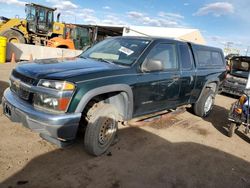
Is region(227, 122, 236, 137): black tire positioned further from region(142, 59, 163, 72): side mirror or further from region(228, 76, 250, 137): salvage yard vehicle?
region(142, 59, 163, 72): side mirror

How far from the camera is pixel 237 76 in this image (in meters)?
11.2

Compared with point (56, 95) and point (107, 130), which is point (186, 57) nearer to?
point (107, 130)

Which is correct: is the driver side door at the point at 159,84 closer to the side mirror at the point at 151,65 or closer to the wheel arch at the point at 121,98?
the side mirror at the point at 151,65

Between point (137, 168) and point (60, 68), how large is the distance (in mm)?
1940

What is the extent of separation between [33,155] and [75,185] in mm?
1000

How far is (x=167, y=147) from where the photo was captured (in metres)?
4.73

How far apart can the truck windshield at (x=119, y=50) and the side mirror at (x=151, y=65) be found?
199 millimetres

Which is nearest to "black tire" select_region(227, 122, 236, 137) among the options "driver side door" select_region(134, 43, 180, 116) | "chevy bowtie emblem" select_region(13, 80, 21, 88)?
"driver side door" select_region(134, 43, 180, 116)

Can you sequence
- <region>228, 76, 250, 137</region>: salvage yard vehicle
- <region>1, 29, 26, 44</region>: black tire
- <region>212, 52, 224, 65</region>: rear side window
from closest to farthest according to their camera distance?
<region>228, 76, 250, 137</region>: salvage yard vehicle < <region>212, 52, 224, 65</region>: rear side window < <region>1, 29, 26, 44</region>: black tire

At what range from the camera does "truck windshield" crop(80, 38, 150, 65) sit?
4.37 meters

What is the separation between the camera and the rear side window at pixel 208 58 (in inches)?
242

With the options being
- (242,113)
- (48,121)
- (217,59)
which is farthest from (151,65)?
Answer: (217,59)

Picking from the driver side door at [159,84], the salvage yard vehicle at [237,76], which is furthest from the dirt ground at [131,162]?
the salvage yard vehicle at [237,76]

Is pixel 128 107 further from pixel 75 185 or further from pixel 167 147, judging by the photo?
pixel 75 185
